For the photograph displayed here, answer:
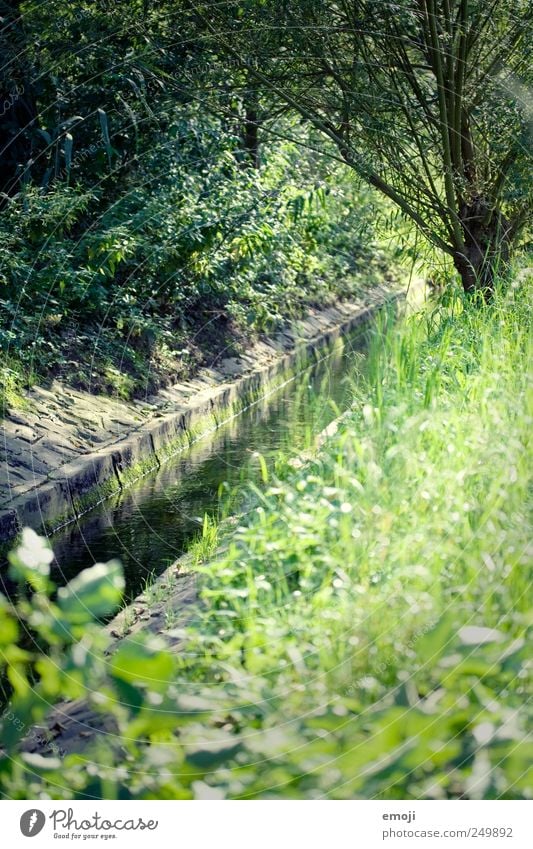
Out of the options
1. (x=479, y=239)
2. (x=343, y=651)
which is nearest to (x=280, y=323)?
(x=479, y=239)

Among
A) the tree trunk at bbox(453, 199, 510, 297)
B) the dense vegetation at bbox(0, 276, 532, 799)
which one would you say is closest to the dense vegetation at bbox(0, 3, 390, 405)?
the tree trunk at bbox(453, 199, 510, 297)

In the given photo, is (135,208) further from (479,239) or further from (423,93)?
(479,239)

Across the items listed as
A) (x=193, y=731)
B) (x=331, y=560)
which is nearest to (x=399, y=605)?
(x=331, y=560)

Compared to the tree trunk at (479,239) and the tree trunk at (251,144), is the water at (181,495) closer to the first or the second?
the tree trunk at (479,239)

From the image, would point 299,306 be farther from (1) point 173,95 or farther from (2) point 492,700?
(2) point 492,700

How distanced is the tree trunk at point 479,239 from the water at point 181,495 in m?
1.13

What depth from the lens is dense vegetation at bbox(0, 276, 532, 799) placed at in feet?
8.09

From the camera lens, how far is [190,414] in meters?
8.51

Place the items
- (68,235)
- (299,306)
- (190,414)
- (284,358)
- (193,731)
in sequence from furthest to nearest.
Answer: (299,306), (284,358), (68,235), (190,414), (193,731)

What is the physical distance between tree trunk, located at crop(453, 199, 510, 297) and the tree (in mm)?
10

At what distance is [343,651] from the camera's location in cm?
290

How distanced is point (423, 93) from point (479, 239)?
1.20 meters

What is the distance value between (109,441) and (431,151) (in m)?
3.25

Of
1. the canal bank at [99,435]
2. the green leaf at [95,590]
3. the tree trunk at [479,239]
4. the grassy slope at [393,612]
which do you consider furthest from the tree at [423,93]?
the green leaf at [95,590]
